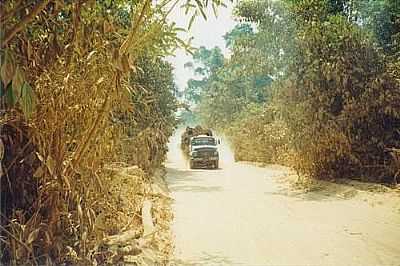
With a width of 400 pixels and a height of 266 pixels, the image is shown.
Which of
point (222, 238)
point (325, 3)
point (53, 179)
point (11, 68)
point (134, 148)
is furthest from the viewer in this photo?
point (325, 3)

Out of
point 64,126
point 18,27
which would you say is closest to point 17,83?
point 18,27

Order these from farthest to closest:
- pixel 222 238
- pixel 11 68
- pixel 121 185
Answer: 1. pixel 222 238
2. pixel 121 185
3. pixel 11 68

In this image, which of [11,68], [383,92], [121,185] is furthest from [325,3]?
[11,68]

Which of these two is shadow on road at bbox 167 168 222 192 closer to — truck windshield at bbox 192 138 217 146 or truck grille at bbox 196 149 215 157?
truck grille at bbox 196 149 215 157

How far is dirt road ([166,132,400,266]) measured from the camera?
18.6 feet

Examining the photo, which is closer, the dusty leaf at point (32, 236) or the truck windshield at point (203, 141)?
the dusty leaf at point (32, 236)

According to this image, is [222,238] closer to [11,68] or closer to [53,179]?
[53,179]

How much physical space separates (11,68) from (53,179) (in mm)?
1676

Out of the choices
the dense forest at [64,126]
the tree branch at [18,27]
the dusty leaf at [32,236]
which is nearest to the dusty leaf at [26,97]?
the tree branch at [18,27]

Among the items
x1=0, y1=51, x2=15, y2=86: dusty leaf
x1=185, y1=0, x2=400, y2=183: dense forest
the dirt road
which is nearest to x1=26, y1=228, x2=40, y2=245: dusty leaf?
x1=0, y1=51, x2=15, y2=86: dusty leaf

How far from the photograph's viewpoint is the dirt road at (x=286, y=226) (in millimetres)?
5668

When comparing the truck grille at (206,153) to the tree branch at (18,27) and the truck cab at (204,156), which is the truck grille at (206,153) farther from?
the tree branch at (18,27)

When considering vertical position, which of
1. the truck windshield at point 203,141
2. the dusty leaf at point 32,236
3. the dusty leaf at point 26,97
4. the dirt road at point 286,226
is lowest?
the dirt road at point 286,226

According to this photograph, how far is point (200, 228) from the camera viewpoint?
731 centimetres
